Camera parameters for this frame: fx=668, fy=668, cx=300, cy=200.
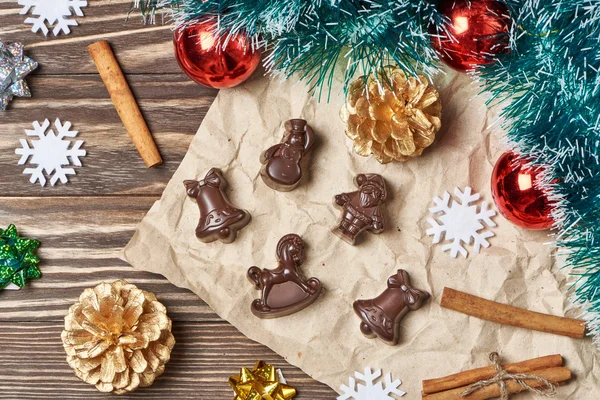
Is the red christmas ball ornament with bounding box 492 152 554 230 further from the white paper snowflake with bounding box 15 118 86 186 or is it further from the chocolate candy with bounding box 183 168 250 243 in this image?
the white paper snowflake with bounding box 15 118 86 186

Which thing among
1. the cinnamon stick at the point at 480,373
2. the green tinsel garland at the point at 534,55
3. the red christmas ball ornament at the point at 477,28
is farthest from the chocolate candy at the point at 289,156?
the cinnamon stick at the point at 480,373

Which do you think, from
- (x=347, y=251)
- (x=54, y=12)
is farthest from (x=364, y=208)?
(x=54, y=12)

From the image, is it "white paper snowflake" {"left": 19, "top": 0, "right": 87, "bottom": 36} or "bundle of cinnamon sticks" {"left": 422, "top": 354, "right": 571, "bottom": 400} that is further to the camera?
"white paper snowflake" {"left": 19, "top": 0, "right": 87, "bottom": 36}

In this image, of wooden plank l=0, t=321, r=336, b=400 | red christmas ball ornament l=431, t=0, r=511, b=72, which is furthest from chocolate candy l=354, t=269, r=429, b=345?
red christmas ball ornament l=431, t=0, r=511, b=72

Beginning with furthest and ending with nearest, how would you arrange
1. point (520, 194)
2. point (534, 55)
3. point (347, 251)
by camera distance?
1. point (347, 251)
2. point (520, 194)
3. point (534, 55)

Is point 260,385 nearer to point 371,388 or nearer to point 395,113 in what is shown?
point 371,388

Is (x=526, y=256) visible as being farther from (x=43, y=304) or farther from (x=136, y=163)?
(x=43, y=304)

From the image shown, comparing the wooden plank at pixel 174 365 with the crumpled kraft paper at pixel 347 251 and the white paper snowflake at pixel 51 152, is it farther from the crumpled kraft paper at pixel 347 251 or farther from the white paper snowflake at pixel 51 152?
the white paper snowflake at pixel 51 152
